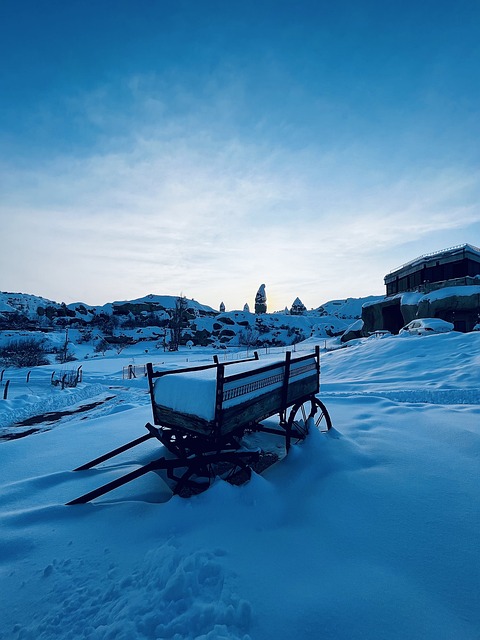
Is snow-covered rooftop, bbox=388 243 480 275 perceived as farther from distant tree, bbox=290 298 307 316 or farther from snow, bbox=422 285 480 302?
distant tree, bbox=290 298 307 316


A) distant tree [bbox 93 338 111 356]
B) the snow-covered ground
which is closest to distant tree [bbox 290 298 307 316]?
distant tree [bbox 93 338 111 356]

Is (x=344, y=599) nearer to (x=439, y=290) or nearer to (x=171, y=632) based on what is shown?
(x=171, y=632)

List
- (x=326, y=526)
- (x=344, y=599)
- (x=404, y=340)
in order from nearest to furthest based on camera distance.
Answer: (x=344, y=599) → (x=326, y=526) → (x=404, y=340)

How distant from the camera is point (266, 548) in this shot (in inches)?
112

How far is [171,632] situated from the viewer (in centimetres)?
202

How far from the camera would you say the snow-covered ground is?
2.12 m

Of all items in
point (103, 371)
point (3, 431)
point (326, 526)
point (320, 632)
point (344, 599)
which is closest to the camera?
point (320, 632)

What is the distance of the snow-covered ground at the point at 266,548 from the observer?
2.12 metres

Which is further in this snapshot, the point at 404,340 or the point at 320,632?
the point at 404,340

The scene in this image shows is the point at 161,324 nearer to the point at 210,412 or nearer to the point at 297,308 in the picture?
the point at 297,308

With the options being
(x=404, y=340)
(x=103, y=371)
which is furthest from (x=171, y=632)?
(x=103, y=371)

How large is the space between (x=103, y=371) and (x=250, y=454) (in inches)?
857

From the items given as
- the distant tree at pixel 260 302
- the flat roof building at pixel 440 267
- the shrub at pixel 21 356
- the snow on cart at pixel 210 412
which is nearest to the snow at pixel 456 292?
the flat roof building at pixel 440 267

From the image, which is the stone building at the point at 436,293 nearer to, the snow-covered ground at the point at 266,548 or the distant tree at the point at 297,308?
the snow-covered ground at the point at 266,548
